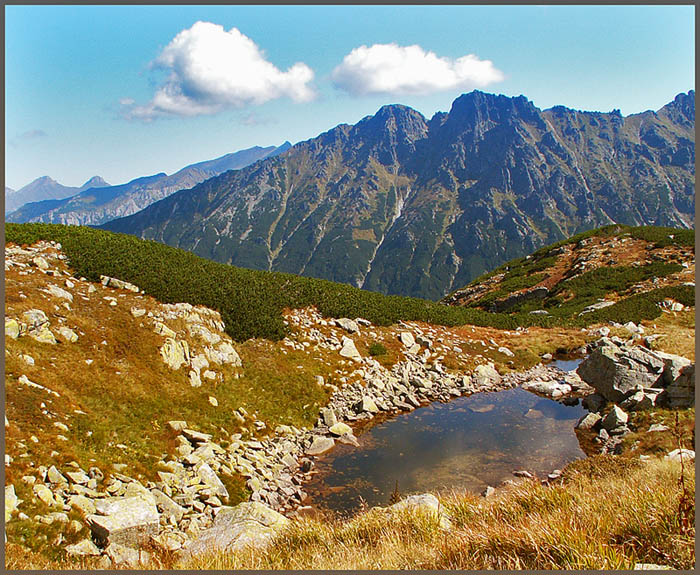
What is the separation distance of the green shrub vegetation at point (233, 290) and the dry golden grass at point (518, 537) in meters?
17.2

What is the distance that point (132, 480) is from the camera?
458 inches

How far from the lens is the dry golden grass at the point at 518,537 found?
5.01 m

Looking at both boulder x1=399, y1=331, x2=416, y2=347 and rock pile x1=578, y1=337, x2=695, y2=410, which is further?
boulder x1=399, y1=331, x2=416, y2=347

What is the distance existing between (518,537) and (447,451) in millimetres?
11891

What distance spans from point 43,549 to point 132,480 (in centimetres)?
330

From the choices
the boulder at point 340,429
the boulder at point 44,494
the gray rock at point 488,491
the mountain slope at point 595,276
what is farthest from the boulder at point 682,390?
the mountain slope at point 595,276

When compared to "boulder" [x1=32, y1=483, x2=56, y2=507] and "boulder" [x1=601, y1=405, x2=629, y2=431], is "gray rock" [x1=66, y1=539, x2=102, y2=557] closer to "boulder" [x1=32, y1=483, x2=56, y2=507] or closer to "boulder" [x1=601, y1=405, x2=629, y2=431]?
"boulder" [x1=32, y1=483, x2=56, y2=507]

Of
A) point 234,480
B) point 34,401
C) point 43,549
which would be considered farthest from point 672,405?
point 34,401

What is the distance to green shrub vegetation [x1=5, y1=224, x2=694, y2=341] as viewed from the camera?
76.8 feet

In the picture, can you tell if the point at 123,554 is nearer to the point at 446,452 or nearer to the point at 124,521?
the point at 124,521

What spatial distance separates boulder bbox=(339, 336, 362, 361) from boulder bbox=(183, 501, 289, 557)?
14138mm

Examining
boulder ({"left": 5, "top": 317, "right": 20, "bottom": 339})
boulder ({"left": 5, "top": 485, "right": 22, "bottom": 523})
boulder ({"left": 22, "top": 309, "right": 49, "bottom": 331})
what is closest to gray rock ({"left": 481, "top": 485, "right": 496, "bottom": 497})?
boulder ({"left": 5, "top": 485, "right": 22, "bottom": 523})

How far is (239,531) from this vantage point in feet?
29.5

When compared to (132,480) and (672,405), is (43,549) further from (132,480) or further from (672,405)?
(672,405)
